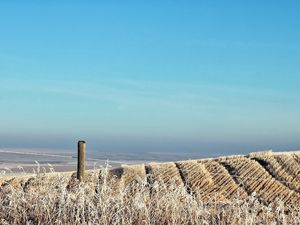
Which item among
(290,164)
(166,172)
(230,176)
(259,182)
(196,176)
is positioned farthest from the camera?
(290,164)

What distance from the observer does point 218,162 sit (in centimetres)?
1595

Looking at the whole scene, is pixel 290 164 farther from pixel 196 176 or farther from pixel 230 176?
pixel 196 176

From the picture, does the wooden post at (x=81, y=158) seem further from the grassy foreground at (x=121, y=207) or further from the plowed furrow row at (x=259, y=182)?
the plowed furrow row at (x=259, y=182)

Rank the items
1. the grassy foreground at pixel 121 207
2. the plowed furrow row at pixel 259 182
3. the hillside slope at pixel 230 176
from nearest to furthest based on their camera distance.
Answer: the grassy foreground at pixel 121 207 < the plowed furrow row at pixel 259 182 < the hillside slope at pixel 230 176

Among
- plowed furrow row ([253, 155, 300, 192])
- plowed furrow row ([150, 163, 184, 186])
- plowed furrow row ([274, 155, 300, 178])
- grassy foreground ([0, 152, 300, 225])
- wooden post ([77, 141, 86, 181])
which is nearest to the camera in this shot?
grassy foreground ([0, 152, 300, 225])

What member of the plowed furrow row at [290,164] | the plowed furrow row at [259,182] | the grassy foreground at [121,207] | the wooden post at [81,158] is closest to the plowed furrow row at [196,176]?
the plowed furrow row at [259,182]

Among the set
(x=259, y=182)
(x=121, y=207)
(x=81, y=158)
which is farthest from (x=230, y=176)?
(x=121, y=207)

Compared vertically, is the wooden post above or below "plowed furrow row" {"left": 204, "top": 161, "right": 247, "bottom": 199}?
above

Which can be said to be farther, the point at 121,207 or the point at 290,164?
the point at 290,164

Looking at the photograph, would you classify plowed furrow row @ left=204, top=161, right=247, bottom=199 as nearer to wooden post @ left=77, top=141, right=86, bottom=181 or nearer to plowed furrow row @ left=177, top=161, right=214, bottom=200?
plowed furrow row @ left=177, top=161, right=214, bottom=200

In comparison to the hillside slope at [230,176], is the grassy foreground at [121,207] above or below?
below

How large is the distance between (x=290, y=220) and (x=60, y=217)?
298cm

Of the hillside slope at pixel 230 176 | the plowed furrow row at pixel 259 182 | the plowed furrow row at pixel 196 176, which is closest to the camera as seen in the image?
the plowed furrow row at pixel 259 182

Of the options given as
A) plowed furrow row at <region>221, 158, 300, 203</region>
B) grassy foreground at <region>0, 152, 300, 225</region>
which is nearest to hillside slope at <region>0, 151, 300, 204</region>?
plowed furrow row at <region>221, 158, 300, 203</region>
